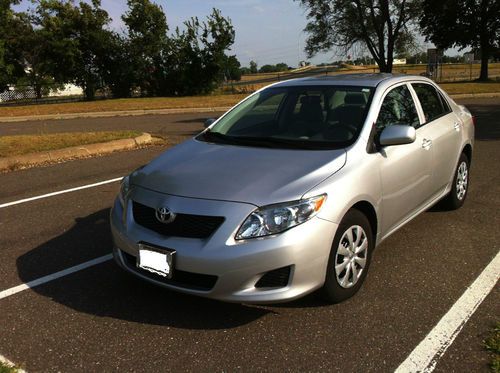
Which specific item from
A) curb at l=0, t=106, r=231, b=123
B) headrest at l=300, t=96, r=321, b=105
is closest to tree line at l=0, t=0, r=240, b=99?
curb at l=0, t=106, r=231, b=123

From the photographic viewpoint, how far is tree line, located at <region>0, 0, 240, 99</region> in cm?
3053

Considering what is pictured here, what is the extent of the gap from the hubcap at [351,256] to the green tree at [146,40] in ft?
96.9

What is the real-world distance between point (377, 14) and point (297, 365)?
110ft

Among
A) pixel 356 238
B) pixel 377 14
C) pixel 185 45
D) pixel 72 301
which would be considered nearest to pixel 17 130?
pixel 72 301

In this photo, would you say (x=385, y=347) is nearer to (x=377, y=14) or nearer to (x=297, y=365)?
(x=297, y=365)

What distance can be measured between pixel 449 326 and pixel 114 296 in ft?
7.48

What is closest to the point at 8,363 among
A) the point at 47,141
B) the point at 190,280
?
the point at 190,280

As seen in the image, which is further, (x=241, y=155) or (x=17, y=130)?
(x=17, y=130)

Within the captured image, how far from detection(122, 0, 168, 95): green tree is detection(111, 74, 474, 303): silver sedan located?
28.0m

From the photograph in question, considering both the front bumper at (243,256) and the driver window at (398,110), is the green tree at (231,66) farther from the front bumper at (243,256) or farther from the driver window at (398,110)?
the front bumper at (243,256)

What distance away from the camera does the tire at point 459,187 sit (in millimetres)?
5195

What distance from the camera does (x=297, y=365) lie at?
2.78m

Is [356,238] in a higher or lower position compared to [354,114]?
lower

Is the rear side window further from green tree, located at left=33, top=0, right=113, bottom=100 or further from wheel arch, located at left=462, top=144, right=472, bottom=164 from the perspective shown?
green tree, located at left=33, top=0, right=113, bottom=100
